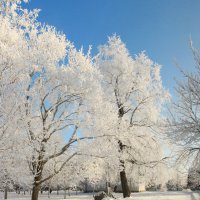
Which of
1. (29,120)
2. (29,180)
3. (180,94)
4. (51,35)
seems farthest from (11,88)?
(51,35)

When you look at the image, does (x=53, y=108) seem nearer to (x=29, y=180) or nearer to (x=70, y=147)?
(x=70, y=147)

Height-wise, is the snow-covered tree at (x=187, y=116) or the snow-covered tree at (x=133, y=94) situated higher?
the snow-covered tree at (x=133, y=94)

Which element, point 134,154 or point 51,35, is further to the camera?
point 134,154

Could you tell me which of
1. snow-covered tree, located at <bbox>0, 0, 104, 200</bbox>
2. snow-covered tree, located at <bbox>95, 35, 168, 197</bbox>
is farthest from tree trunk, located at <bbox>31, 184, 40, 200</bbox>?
snow-covered tree, located at <bbox>95, 35, 168, 197</bbox>

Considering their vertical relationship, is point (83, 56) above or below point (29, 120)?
above

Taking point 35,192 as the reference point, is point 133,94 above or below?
above

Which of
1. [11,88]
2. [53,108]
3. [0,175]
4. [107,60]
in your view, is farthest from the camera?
[107,60]

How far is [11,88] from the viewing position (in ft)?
40.1

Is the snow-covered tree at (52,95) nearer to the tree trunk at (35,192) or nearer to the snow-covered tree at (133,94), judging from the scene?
the tree trunk at (35,192)

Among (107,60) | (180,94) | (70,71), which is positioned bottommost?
(180,94)

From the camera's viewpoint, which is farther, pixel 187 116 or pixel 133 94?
pixel 133 94

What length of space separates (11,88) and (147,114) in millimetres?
13724

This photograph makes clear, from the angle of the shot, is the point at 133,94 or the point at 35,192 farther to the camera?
the point at 133,94

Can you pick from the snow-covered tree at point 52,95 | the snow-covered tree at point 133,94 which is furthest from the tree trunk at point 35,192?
the snow-covered tree at point 133,94
